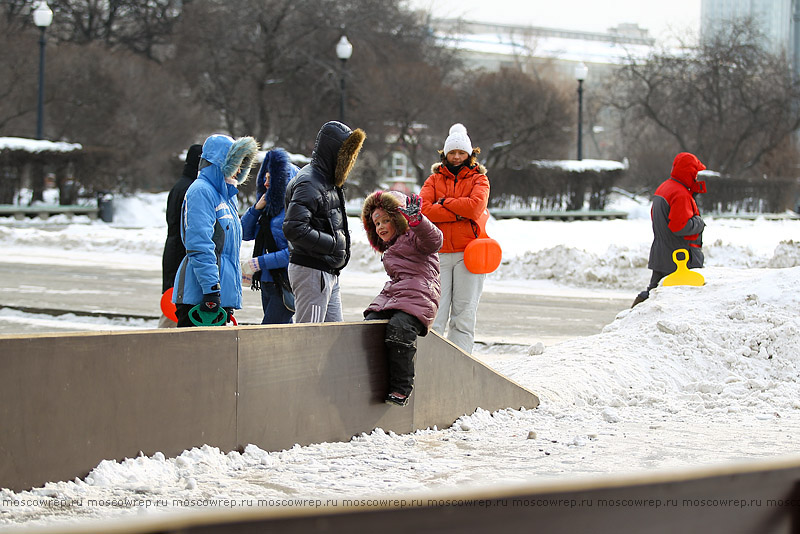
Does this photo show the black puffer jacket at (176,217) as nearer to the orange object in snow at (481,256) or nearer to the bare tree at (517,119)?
the orange object in snow at (481,256)

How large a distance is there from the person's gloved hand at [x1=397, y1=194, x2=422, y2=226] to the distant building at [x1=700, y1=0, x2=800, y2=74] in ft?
127

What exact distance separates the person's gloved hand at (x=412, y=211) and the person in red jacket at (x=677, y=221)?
4.47 m

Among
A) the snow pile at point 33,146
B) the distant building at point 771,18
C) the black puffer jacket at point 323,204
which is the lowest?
the black puffer jacket at point 323,204

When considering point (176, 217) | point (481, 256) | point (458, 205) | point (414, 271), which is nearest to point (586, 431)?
point (414, 271)

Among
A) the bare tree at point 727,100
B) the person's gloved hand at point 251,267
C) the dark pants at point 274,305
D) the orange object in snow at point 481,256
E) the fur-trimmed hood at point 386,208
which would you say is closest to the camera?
the fur-trimmed hood at point 386,208

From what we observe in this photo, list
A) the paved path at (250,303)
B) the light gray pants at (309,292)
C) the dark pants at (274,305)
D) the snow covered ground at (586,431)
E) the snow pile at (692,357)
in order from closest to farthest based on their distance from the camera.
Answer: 1. the snow covered ground at (586,431)
2. the light gray pants at (309,292)
3. the dark pants at (274,305)
4. the snow pile at (692,357)
5. the paved path at (250,303)

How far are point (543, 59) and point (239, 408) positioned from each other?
68802mm

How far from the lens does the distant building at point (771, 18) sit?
42688mm

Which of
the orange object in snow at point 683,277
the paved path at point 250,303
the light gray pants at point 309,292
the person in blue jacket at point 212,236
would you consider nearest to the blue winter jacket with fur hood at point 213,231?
the person in blue jacket at point 212,236

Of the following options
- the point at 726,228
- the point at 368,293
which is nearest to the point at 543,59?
the point at 726,228

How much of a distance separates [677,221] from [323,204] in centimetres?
471

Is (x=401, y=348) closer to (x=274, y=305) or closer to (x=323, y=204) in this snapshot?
(x=323, y=204)

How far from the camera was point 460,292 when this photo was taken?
744 cm

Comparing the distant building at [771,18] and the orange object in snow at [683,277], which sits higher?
the distant building at [771,18]
